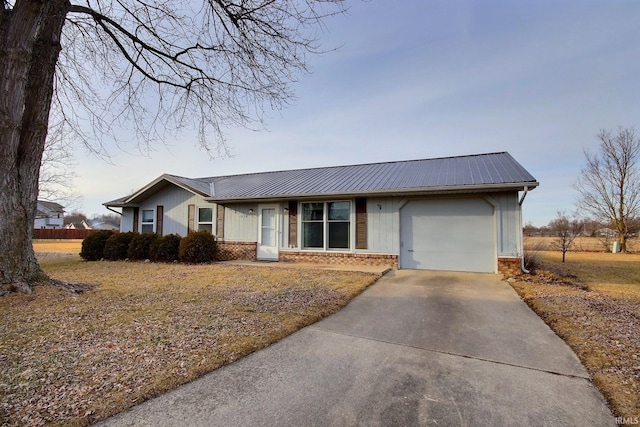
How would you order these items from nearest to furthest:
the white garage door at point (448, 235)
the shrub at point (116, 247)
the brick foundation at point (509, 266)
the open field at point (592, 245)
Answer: the brick foundation at point (509, 266), the white garage door at point (448, 235), the shrub at point (116, 247), the open field at point (592, 245)

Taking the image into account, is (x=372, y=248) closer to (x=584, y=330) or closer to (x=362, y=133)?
(x=362, y=133)

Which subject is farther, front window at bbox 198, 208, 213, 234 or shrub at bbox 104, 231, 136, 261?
front window at bbox 198, 208, 213, 234

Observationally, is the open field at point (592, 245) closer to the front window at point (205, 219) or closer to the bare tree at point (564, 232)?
the bare tree at point (564, 232)

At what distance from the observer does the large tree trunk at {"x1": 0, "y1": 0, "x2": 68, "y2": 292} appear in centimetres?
520

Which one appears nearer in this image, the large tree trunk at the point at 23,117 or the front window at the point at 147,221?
the large tree trunk at the point at 23,117

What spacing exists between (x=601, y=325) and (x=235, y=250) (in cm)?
1064

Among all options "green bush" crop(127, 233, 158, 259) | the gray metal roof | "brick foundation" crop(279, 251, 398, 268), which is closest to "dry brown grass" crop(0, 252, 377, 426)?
"brick foundation" crop(279, 251, 398, 268)

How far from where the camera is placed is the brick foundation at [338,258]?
9.60 metres

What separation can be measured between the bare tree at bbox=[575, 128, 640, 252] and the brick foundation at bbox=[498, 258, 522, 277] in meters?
20.7

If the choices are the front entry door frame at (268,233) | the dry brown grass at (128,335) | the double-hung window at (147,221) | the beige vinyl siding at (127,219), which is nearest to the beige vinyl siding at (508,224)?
the dry brown grass at (128,335)

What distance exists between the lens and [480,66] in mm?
8875

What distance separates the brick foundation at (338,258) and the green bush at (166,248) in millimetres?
3926

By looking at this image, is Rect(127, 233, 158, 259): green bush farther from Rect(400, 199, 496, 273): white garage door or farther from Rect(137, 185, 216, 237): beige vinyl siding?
Rect(400, 199, 496, 273): white garage door

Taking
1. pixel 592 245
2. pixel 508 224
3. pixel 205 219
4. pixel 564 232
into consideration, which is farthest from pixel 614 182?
pixel 205 219
